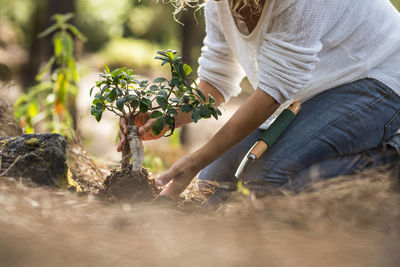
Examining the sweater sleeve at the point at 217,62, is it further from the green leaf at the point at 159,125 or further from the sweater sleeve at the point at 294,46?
the green leaf at the point at 159,125

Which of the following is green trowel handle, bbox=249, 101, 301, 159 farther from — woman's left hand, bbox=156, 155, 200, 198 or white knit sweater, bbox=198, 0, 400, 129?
woman's left hand, bbox=156, 155, 200, 198

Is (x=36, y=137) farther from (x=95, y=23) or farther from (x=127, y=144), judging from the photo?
(x=95, y=23)

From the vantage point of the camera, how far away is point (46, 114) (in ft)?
9.62

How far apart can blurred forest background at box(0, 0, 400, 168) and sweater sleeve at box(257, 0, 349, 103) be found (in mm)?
1523

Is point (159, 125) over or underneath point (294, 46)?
underneath

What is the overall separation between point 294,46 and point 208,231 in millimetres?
891

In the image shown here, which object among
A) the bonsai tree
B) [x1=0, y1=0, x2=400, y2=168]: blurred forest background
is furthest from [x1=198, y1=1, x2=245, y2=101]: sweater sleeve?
[x1=0, y1=0, x2=400, y2=168]: blurred forest background

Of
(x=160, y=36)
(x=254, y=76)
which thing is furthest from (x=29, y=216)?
(x=160, y=36)

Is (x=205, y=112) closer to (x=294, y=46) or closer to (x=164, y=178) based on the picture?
(x=164, y=178)

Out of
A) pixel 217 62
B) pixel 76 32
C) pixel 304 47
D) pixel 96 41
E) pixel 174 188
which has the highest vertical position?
pixel 96 41

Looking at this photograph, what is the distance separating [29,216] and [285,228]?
22.3 inches

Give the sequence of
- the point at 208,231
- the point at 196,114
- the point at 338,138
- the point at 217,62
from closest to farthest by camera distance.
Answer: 1. the point at 208,231
2. the point at 196,114
3. the point at 338,138
4. the point at 217,62

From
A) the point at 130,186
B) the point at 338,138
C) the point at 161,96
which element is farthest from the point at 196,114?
the point at 338,138

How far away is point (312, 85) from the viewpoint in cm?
187
